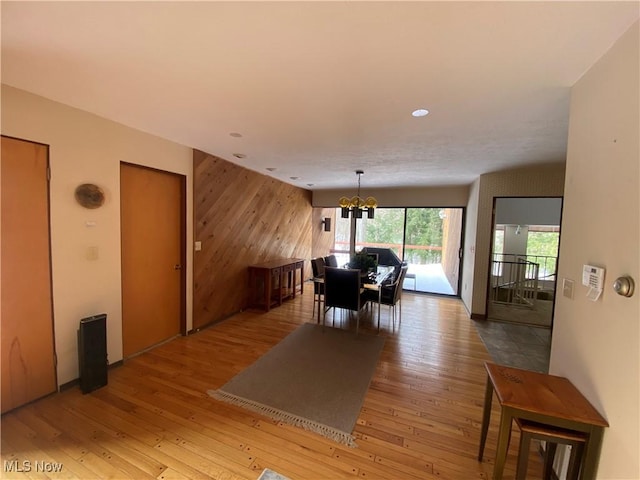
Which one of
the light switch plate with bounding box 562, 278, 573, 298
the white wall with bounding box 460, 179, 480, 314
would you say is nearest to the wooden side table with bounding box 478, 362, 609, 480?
the light switch plate with bounding box 562, 278, 573, 298

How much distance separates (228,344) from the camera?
334 centimetres

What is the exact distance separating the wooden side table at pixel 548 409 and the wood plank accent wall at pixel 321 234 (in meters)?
5.91

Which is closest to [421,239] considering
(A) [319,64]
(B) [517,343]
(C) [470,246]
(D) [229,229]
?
(C) [470,246]

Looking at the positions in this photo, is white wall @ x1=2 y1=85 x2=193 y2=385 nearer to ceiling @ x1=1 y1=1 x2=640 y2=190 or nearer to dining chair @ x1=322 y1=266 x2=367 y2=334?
ceiling @ x1=1 y1=1 x2=640 y2=190

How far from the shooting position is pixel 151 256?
3.09 metres

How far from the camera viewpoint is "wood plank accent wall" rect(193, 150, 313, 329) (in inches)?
143

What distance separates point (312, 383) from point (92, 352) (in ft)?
6.53

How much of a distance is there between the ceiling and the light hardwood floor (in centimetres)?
248

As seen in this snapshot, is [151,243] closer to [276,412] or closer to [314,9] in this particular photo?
[276,412]

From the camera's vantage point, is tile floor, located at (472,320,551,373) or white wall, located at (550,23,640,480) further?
tile floor, located at (472,320,551,373)

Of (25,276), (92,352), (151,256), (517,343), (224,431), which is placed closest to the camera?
(224,431)

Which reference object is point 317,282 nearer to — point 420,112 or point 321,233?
point 420,112

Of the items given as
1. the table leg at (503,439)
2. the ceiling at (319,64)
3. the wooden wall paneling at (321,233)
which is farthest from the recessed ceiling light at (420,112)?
the wooden wall paneling at (321,233)

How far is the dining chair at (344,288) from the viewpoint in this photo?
3629mm
